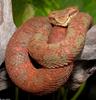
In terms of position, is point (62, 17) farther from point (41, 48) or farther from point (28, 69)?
point (28, 69)

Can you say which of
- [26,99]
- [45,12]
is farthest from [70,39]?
[26,99]

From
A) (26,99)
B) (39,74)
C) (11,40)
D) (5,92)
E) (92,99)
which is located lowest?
(92,99)

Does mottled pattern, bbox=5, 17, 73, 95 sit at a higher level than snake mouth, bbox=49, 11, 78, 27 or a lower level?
lower

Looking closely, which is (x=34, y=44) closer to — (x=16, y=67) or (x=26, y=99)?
(x=16, y=67)

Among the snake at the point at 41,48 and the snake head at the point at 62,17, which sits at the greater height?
the snake head at the point at 62,17

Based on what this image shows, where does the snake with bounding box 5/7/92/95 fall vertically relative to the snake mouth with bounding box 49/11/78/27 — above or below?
below
